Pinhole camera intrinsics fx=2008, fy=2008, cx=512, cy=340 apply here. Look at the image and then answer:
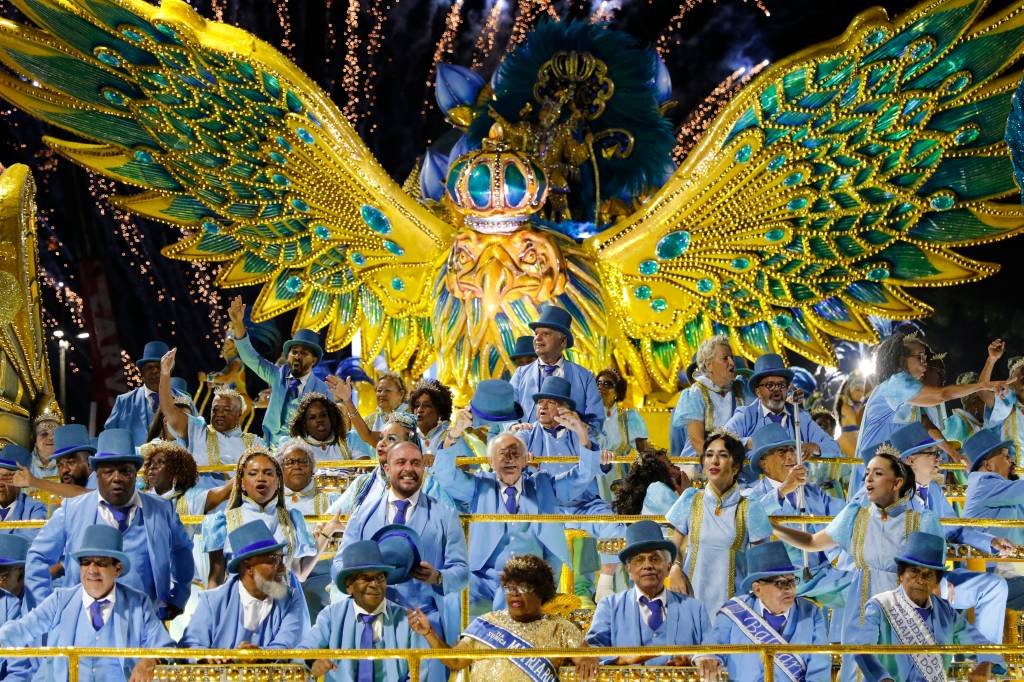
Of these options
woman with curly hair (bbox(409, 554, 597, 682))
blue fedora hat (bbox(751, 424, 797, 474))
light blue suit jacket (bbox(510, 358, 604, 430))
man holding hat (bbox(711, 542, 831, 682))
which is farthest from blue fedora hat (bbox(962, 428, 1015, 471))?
woman with curly hair (bbox(409, 554, 597, 682))

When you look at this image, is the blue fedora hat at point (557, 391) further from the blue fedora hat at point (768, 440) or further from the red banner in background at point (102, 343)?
the red banner in background at point (102, 343)

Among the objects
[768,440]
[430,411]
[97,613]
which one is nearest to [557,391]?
[430,411]

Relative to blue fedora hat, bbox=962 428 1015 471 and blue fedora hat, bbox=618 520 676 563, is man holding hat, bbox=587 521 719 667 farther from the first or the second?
blue fedora hat, bbox=962 428 1015 471

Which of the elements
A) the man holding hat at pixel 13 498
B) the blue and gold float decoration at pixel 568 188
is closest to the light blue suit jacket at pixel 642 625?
the man holding hat at pixel 13 498

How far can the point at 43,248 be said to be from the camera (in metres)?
19.7

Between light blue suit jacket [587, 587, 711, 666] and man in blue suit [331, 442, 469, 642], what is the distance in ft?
2.72

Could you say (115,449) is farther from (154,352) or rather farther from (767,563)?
(154,352)

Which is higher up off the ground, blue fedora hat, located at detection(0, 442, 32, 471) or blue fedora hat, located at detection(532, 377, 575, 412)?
blue fedora hat, located at detection(532, 377, 575, 412)

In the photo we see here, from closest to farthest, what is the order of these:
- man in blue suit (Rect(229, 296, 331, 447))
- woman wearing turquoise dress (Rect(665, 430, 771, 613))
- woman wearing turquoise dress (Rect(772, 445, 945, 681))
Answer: woman wearing turquoise dress (Rect(772, 445, 945, 681))
woman wearing turquoise dress (Rect(665, 430, 771, 613))
man in blue suit (Rect(229, 296, 331, 447))

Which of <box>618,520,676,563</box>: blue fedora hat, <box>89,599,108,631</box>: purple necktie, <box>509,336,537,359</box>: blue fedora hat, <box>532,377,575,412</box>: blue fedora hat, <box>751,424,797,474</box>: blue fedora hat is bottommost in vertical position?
<box>89,599,108,631</box>: purple necktie

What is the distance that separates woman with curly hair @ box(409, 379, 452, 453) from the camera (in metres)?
11.4

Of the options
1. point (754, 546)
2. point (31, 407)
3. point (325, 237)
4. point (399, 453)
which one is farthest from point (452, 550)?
point (325, 237)

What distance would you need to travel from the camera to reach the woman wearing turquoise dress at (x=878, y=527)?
8.89 meters

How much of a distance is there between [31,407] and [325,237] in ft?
8.55
